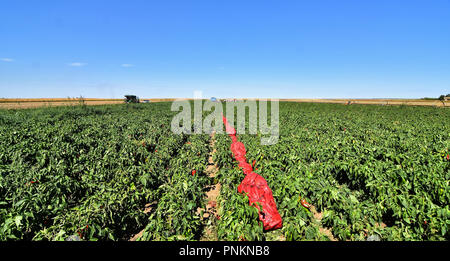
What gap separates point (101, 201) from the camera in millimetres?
3312

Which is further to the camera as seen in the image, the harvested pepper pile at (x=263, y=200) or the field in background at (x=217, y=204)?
the harvested pepper pile at (x=263, y=200)

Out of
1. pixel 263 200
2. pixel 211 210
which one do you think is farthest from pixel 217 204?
pixel 263 200

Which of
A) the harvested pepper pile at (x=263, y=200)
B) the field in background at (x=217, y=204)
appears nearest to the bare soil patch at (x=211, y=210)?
the field in background at (x=217, y=204)

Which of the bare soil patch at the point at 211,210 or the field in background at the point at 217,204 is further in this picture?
the bare soil patch at the point at 211,210

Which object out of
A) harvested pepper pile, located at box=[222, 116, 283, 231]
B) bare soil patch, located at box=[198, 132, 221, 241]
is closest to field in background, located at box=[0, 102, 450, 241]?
bare soil patch, located at box=[198, 132, 221, 241]

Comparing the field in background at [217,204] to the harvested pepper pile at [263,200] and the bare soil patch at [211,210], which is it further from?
the harvested pepper pile at [263,200]

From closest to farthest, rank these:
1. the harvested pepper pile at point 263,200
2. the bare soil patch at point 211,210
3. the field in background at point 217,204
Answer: the field in background at point 217,204, the harvested pepper pile at point 263,200, the bare soil patch at point 211,210

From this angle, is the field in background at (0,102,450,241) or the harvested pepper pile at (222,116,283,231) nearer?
the field in background at (0,102,450,241)

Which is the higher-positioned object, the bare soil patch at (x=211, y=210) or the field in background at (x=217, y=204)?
the field in background at (x=217, y=204)

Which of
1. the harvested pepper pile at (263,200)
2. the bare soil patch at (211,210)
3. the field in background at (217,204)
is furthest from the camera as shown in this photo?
the bare soil patch at (211,210)

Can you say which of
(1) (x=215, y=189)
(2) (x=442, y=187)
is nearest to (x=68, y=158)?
(1) (x=215, y=189)

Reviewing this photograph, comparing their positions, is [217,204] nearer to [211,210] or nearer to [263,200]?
[211,210]

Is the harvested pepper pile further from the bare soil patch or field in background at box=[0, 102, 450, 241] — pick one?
the bare soil patch
